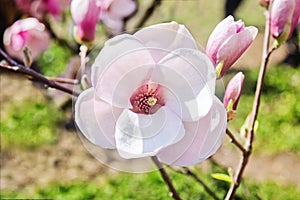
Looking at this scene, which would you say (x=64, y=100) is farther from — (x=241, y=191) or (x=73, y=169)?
(x=241, y=191)

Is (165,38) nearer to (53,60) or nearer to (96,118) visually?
(96,118)

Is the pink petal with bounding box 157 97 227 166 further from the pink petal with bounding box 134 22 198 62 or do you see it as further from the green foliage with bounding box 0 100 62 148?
the green foliage with bounding box 0 100 62 148

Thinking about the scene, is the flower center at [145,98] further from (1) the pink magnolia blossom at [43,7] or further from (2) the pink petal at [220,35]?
(1) the pink magnolia blossom at [43,7]

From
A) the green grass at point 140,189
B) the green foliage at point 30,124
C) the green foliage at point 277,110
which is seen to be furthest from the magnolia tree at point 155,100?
the green foliage at point 30,124

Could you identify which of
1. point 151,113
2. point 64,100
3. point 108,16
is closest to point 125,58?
point 151,113

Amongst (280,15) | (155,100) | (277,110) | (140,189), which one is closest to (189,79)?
(155,100)

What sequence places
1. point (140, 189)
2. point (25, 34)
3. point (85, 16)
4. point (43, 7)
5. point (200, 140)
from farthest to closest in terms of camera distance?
point (140, 189), point (43, 7), point (25, 34), point (85, 16), point (200, 140)

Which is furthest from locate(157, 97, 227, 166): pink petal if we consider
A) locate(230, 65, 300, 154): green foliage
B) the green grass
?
locate(230, 65, 300, 154): green foliage
